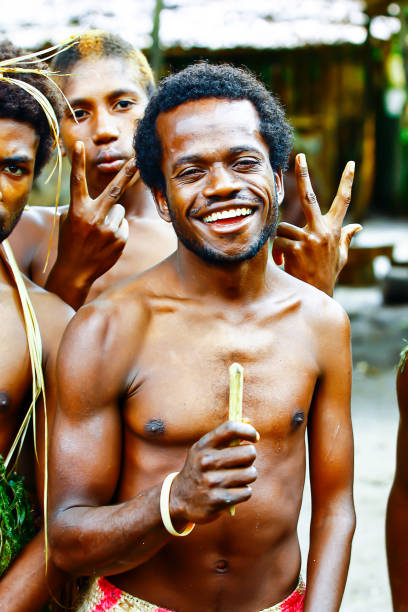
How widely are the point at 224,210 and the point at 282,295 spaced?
1.05 feet

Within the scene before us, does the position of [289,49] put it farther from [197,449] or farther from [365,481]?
[197,449]

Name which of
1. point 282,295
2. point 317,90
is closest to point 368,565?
point 282,295

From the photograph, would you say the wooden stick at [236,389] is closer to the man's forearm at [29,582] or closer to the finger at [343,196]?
the man's forearm at [29,582]

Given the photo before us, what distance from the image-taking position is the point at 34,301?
7.80 ft

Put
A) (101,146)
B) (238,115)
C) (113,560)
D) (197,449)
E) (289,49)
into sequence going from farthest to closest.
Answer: (289,49)
(101,146)
(238,115)
(113,560)
(197,449)

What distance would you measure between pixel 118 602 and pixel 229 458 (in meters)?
0.64

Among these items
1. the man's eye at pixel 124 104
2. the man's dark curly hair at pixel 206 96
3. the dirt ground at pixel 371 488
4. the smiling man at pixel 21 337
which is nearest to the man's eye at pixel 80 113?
the man's eye at pixel 124 104

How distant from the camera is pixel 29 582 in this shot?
214 cm

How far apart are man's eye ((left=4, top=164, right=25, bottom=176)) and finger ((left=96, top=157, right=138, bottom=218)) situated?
0.27 metres

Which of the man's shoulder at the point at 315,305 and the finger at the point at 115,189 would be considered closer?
the man's shoulder at the point at 315,305

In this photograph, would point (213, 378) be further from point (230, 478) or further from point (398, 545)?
point (398, 545)

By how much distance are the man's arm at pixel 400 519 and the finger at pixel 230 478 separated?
106cm

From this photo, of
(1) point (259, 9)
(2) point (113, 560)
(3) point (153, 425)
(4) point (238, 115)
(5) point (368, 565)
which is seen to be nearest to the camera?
(2) point (113, 560)

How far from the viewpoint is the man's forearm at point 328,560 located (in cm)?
211
